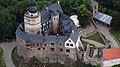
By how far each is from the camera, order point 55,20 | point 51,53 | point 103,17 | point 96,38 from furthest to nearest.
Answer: point 103,17 < point 96,38 < point 55,20 < point 51,53

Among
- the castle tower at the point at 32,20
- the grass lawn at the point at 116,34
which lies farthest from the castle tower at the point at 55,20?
the grass lawn at the point at 116,34

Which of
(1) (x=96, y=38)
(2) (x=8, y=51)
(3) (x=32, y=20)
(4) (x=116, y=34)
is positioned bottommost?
(2) (x=8, y=51)

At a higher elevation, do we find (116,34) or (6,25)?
(6,25)

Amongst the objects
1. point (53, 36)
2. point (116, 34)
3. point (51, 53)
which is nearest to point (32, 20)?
point (53, 36)

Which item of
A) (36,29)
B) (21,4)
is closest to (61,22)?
(36,29)

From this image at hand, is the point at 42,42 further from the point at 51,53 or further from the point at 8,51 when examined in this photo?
the point at 8,51

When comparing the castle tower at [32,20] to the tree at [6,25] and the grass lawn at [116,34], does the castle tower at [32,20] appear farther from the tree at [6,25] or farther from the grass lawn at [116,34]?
the grass lawn at [116,34]

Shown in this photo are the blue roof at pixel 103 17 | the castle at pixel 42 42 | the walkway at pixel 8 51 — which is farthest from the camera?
the blue roof at pixel 103 17

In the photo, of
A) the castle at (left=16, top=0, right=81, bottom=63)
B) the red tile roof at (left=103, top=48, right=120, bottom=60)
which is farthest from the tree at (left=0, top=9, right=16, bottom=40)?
the red tile roof at (left=103, top=48, right=120, bottom=60)
